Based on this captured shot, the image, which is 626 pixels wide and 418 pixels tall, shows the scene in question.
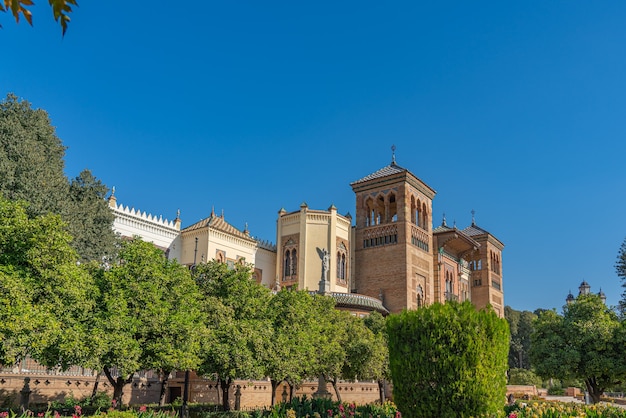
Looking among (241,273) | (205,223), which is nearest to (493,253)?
(205,223)

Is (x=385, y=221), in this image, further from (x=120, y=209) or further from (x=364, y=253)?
(x=120, y=209)

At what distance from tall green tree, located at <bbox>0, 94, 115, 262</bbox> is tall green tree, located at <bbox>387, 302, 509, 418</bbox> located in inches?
→ 553

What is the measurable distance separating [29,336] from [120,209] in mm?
20598

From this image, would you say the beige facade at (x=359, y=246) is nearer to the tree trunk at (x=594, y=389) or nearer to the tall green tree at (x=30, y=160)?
the tall green tree at (x=30, y=160)

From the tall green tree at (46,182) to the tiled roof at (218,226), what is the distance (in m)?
8.95

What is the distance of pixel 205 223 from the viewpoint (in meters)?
36.6

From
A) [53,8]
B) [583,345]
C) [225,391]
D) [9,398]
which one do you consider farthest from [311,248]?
[53,8]

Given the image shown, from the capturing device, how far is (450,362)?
11094mm

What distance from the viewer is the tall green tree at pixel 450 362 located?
1093cm

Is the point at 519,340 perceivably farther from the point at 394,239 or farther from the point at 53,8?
the point at 53,8

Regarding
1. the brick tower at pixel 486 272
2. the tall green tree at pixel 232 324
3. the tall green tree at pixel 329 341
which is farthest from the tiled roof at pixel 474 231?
the tall green tree at pixel 232 324

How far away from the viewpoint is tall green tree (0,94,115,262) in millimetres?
22375

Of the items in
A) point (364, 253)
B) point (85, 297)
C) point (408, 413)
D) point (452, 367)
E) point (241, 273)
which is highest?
point (364, 253)

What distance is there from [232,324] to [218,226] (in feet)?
64.7
